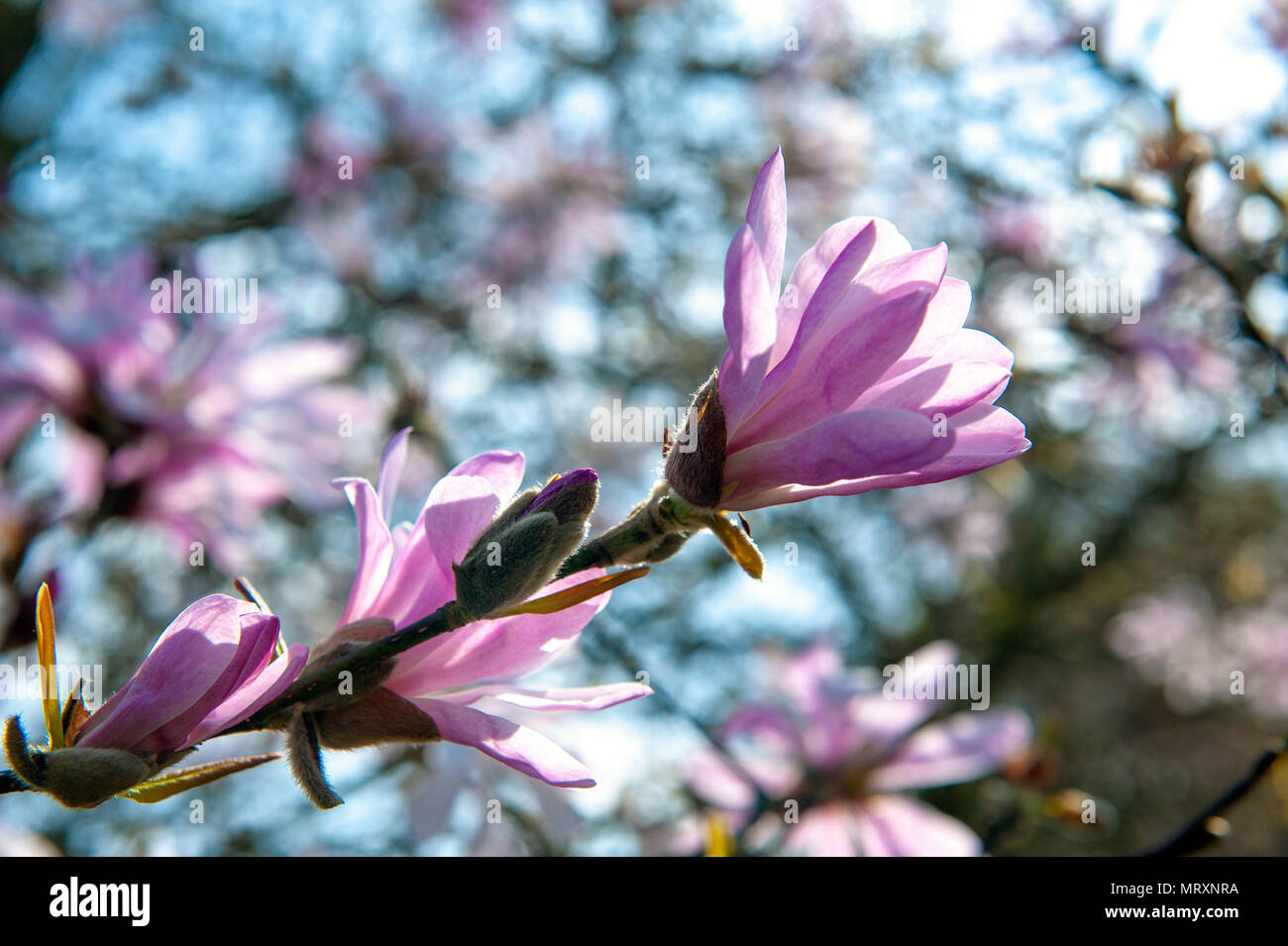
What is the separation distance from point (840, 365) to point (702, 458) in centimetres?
10

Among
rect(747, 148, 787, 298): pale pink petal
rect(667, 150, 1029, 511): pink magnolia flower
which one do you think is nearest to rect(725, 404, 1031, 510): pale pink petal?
rect(667, 150, 1029, 511): pink magnolia flower

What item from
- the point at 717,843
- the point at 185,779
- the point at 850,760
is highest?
the point at 185,779

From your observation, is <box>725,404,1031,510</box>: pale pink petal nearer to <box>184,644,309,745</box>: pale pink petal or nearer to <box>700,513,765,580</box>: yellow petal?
<box>700,513,765,580</box>: yellow petal

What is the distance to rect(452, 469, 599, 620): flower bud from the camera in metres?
0.50

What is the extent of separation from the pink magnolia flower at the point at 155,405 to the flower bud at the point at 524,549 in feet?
3.40

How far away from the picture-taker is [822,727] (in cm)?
171

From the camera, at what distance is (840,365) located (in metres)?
0.56

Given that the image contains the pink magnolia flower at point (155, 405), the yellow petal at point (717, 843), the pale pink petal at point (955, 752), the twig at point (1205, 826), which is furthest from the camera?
the pale pink petal at point (955, 752)

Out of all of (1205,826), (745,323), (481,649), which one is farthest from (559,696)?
(1205,826)

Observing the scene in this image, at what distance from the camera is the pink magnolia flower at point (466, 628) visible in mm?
570

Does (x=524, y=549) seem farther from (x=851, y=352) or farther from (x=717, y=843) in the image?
(x=717, y=843)

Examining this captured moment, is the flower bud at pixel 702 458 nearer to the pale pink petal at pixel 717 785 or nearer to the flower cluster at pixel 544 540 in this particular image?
the flower cluster at pixel 544 540

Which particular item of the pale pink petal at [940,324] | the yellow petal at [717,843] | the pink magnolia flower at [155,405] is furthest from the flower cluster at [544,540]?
the pink magnolia flower at [155,405]

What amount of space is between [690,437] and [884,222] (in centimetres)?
18
